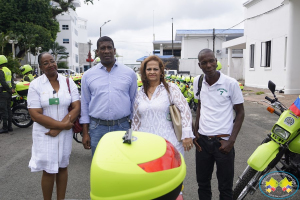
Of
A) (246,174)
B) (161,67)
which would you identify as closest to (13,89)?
(161,67)

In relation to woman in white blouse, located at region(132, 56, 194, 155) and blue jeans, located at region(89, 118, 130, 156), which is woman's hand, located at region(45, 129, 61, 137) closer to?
blue jeans, located at region(89, 118, 130, 156)

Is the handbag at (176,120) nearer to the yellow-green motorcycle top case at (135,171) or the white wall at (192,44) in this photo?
the yellow-green motorcycle top case at (135,171)

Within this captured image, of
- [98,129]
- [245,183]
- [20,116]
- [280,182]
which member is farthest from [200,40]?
[98,129]

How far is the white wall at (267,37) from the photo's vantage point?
51.8ft

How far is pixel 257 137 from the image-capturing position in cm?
641

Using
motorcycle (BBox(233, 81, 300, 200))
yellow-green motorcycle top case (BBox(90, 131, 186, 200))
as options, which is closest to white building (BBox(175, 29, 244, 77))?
motorcycle (BBox(233, 81, 300, 200))

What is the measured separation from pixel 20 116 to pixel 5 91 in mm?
1090

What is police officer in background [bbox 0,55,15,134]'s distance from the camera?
685cm

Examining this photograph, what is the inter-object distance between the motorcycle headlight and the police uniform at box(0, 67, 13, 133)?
6209 mm

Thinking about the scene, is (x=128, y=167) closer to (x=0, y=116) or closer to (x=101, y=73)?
(x=101, y=73)

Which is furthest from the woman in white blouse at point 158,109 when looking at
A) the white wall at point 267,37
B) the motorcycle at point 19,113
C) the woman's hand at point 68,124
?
the white wall at point 267,37

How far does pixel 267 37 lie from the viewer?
17672 mm

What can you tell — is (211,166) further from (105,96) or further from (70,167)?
(70,167)

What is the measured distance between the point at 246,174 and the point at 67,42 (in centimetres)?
5619
